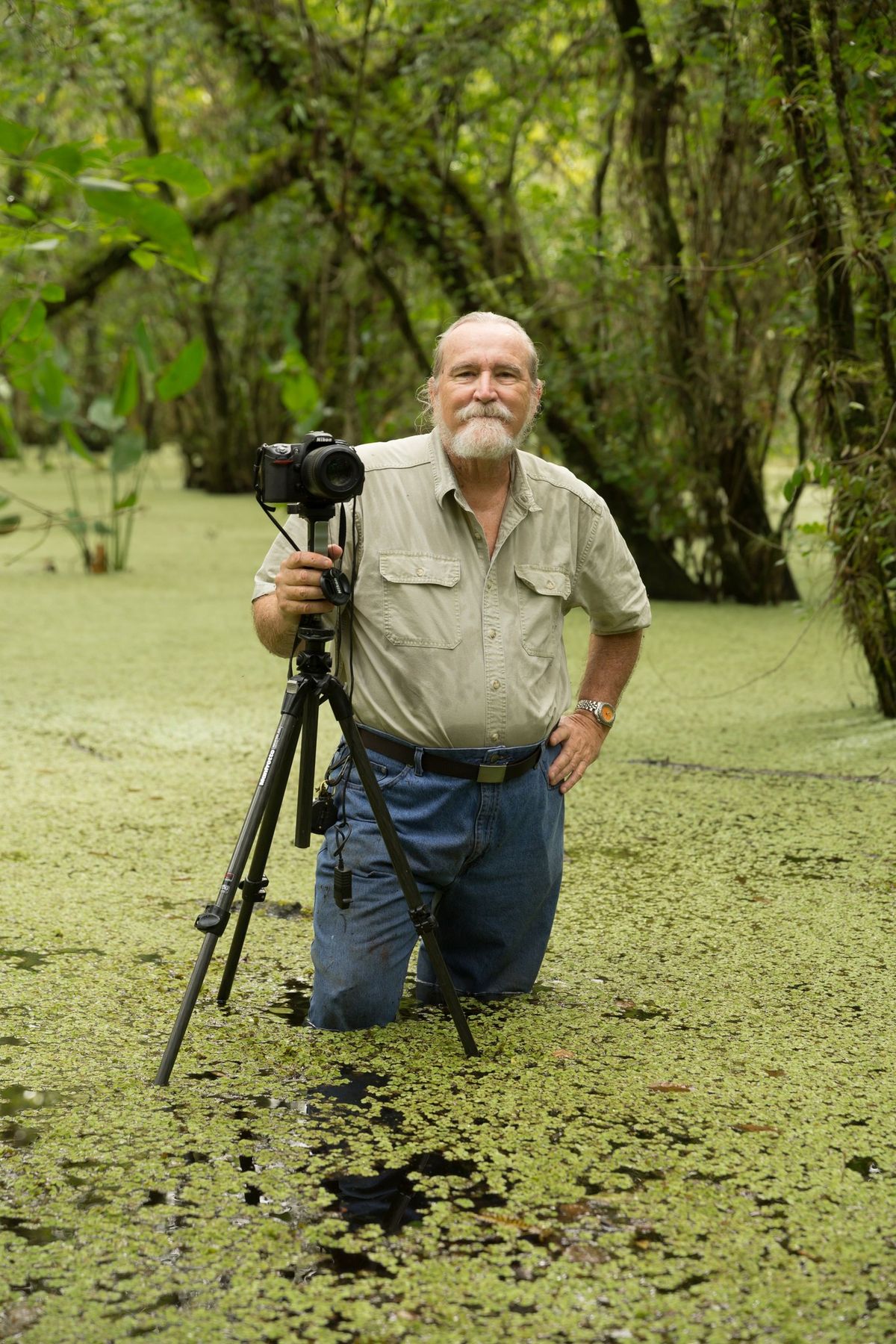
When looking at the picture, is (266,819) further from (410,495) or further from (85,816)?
(85,816)

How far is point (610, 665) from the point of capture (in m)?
2.35

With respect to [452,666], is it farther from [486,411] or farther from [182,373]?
[182,373]

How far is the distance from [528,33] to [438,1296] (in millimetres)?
4940

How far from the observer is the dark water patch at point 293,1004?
2.22m

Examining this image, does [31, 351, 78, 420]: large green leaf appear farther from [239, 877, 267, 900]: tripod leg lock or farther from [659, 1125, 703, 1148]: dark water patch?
[659, 1125, 703, 1148]: dark water patch

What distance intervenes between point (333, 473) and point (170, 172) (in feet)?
6.04

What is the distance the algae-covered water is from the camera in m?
1.50

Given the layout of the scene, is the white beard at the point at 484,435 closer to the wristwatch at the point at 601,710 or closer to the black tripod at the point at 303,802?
the black tripod at the point at 303,802

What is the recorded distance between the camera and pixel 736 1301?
4.90ft

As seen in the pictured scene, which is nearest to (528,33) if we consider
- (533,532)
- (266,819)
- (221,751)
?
(221,751)

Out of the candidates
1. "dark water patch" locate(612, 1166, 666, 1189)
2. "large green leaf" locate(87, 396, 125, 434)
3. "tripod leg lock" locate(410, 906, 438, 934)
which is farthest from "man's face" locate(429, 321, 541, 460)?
"large green leaf" locate(87, 396, 125, 434)

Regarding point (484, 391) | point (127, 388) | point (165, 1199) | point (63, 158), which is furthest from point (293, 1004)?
point (127, 388)

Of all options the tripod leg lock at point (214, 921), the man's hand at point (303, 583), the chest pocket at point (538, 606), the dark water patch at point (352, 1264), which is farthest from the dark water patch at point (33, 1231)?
the chest pocket at point (538, 606)

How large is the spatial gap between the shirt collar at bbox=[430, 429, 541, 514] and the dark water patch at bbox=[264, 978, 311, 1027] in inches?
30.1
